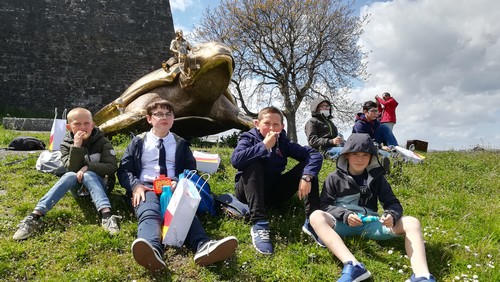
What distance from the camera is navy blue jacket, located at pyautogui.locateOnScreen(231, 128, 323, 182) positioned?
12.0 feet

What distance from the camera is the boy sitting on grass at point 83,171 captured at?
3.64 metres

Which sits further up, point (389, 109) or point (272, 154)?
point (389, 109)

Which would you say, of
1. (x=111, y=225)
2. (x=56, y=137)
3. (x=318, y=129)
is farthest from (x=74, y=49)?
(x=111, y=225)

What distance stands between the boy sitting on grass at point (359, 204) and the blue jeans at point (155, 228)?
91 cm

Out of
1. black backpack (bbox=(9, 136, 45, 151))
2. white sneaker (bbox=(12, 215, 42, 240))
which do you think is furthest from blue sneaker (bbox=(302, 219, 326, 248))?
black backpack (bbox=(9, 136, 45, 151))

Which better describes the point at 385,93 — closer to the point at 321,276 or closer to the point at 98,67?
the point at 321,276

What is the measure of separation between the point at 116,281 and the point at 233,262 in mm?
858

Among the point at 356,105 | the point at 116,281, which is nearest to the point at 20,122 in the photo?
the point at 116,281

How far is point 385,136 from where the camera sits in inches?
281

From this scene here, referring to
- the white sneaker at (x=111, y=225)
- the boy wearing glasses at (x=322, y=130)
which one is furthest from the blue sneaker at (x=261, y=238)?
the boy wearing glasses at (x=322, y=130)

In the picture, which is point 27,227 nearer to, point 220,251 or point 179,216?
point 179,216

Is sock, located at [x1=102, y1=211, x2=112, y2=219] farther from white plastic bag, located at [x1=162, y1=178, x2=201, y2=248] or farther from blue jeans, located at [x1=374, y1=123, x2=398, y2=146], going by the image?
blue jeans, located at [x1=374, y1=123, x2=398, y2=146]

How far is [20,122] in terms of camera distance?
12320mm

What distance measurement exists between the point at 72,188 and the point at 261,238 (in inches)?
76.0
